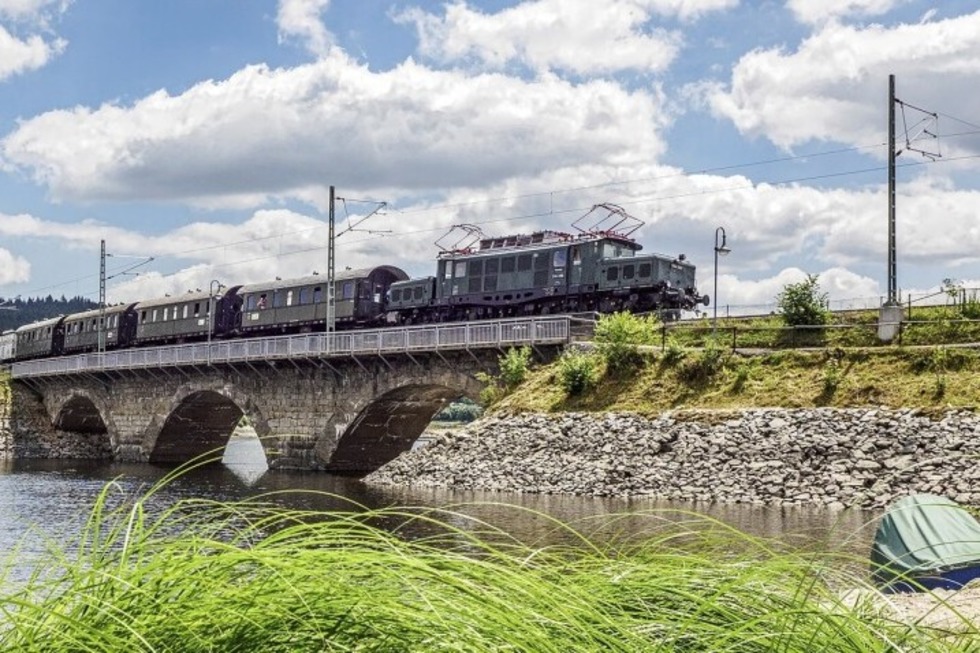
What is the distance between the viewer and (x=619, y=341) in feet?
101

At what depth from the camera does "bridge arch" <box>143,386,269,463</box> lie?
160ft

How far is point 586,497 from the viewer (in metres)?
25.2

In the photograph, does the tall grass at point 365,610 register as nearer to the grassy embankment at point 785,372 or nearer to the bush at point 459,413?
the grassy embankment at point 785,372

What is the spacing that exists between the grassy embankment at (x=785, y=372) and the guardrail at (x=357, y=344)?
5.12 ft

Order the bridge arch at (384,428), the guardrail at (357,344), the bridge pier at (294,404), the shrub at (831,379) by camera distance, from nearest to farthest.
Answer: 1. the shrub at (831,379)
2. the guardrail at (357,344)
3. the bridge pier at (294,404)
4. the bridge arch at (384,428)

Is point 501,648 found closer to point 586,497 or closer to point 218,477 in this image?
point 586,497

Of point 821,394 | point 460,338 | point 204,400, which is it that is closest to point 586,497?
point 821,394

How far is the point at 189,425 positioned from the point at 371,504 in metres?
29.7

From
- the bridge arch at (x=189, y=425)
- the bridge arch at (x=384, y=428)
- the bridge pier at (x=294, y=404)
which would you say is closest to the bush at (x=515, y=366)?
the bridge pier at (x=294, y=404)

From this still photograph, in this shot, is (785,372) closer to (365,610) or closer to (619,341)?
(619,341)

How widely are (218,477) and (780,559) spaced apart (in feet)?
132

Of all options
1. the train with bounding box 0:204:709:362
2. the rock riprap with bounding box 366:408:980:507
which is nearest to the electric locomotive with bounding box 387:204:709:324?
the train with bounding box 0:204:709:362

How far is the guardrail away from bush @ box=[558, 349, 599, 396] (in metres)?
1.95

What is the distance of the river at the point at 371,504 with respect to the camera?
15852 millimetres
